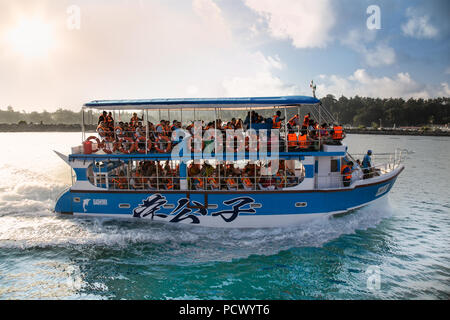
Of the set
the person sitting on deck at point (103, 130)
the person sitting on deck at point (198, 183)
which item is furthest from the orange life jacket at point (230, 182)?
the person sitting on deck at point (103, 130)

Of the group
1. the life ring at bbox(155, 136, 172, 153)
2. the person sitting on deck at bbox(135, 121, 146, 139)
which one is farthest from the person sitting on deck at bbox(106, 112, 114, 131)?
the life ring at bbox(155, 136, 172, 153)

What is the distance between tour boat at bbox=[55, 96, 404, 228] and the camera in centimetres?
1129

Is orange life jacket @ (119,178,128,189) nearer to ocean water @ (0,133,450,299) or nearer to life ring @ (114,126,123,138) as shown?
ocean water @ (0,133,450,299)

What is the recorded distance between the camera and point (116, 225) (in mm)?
11875

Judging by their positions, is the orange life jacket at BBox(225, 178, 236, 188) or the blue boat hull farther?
the orange life jacket at BBox(225, 178, 236, 188)

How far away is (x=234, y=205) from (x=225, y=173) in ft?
4.27

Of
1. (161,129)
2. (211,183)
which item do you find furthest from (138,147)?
(211,183)

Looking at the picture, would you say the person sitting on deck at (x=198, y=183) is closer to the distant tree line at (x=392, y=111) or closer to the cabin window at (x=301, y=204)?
the cabin window at (x=301, y=204)

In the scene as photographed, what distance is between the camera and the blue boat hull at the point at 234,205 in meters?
11.3

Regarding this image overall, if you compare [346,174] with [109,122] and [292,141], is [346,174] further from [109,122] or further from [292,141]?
[109,122]

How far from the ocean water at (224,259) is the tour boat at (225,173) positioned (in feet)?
2.09

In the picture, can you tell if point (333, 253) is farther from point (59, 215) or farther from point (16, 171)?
point (16, 171)

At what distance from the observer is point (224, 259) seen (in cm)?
962

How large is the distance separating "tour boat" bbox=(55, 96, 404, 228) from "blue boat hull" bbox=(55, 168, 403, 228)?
4 cm
